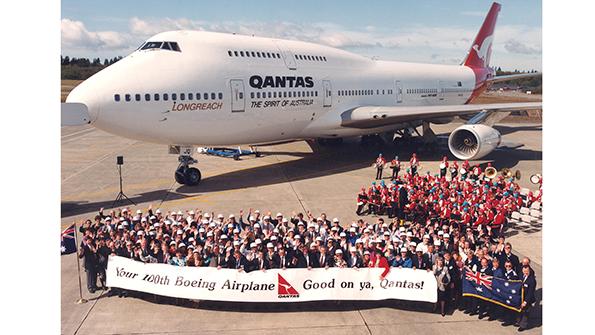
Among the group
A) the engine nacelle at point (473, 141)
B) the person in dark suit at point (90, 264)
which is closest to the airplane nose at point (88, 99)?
the person in dark suit at point (90, 264)

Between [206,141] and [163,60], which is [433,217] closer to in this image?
[206,141]

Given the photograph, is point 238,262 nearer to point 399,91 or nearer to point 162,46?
point 162,46

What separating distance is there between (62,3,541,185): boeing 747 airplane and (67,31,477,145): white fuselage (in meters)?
0.04

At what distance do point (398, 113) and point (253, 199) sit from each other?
956 cm

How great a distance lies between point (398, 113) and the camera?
81.4 feet

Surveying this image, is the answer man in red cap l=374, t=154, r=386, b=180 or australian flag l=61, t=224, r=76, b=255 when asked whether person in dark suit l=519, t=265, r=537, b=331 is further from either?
man in red cap l=374, t=154, r=386, b=180

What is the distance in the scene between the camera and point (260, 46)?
21.2m

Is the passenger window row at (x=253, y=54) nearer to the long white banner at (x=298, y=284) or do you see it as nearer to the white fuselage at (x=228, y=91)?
the white fuselage at (x=228, y=91)

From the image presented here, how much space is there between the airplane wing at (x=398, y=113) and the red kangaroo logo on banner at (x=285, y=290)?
15.3 meters

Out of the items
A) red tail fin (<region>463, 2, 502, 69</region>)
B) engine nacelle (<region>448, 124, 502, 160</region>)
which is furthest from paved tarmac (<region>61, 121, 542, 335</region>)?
red tail fin (<region>463, 2, 502, 69</region>)

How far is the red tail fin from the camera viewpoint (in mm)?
37562

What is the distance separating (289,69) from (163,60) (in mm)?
5743

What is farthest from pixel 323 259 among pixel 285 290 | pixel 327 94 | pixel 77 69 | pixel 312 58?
pixel 77 69

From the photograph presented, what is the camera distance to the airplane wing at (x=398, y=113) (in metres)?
24.6
